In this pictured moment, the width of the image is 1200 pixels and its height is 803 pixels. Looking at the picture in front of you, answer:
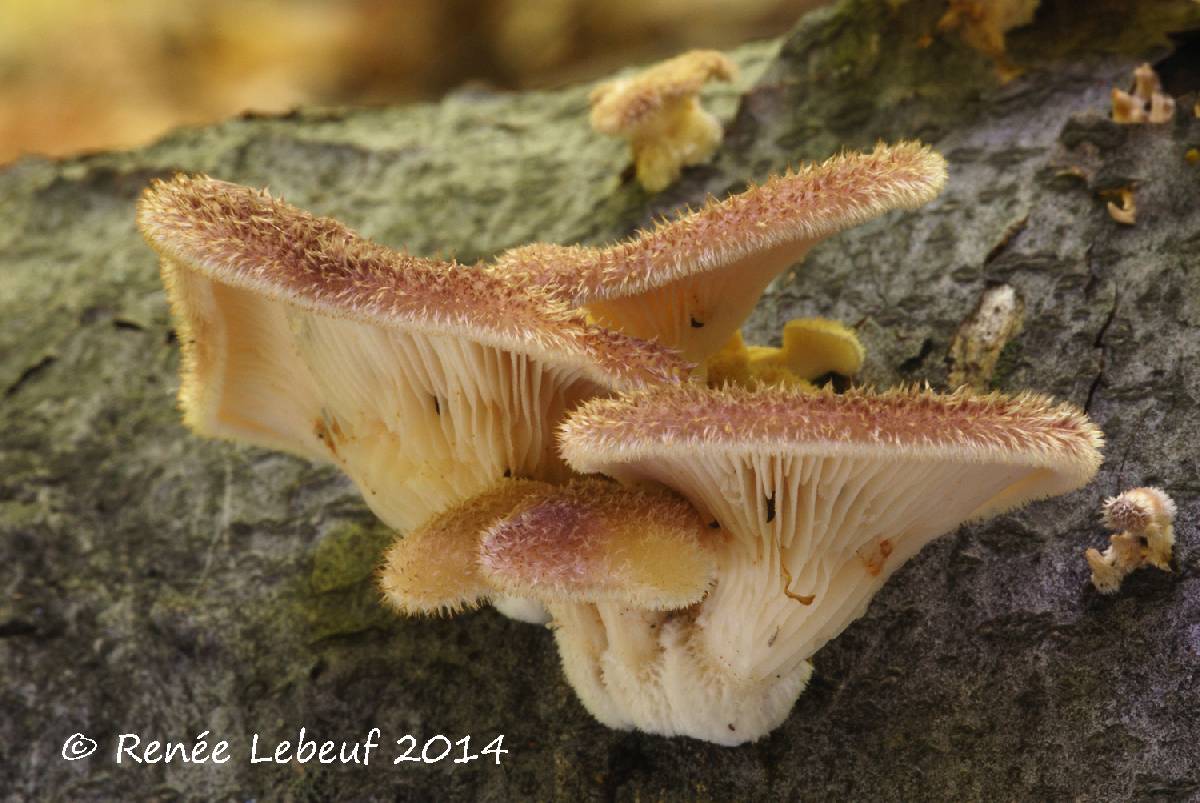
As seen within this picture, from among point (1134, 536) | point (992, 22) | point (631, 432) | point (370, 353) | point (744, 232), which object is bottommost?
point (1134, 536)

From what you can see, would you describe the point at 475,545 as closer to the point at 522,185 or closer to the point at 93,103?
the point at 522,185

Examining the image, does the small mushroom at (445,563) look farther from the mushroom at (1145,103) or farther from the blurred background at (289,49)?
the blurred background at (289,49)

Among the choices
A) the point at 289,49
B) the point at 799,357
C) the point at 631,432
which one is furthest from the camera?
the point at 289,49

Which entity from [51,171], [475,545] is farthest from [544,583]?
[51,171]

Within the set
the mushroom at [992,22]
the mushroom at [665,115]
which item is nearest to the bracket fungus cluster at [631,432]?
the mushroom at [665,115]

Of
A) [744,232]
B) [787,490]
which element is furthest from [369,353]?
[787,490]

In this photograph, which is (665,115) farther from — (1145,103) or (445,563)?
(445,563)
